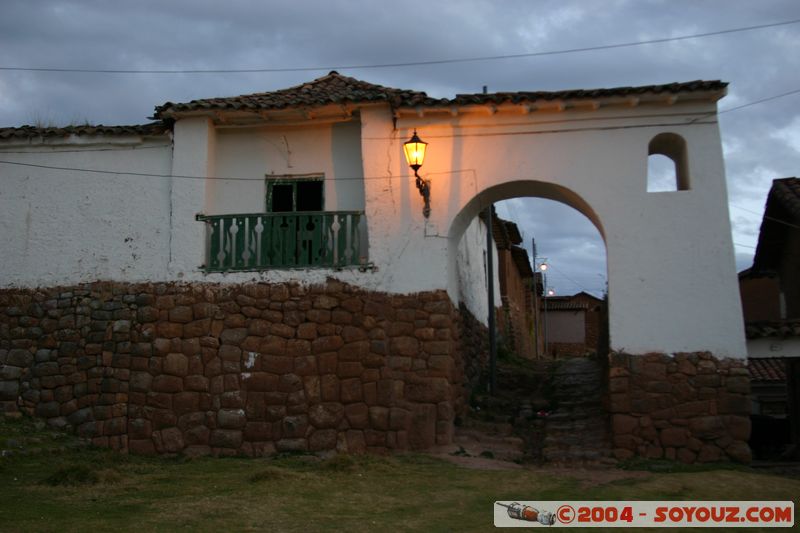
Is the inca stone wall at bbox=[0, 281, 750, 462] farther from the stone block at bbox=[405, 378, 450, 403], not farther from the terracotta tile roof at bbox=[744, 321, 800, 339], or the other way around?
the terracotta tile roof at bbox=[744, 321, 800, 339]

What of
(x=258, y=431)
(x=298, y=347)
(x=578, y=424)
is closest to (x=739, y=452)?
(x=578, y=424)

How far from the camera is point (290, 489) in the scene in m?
8.71

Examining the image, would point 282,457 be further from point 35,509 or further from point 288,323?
point 35,509

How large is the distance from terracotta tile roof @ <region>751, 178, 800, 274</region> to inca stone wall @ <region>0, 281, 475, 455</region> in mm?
6798

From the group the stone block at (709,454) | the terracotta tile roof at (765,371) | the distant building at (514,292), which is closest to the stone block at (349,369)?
the stone block at (709,454)

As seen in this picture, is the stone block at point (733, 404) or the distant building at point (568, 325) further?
the distant building at point (568, 325)

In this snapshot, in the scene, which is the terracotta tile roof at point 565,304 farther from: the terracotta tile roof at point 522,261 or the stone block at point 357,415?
the stone block at point 357,415

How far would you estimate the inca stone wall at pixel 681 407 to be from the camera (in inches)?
412

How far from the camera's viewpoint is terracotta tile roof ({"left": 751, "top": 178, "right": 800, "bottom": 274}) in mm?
14258

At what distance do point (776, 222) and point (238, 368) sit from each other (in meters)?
11.0

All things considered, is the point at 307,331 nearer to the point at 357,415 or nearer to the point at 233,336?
the point at 233,336

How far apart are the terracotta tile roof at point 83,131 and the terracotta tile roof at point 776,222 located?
10.6m

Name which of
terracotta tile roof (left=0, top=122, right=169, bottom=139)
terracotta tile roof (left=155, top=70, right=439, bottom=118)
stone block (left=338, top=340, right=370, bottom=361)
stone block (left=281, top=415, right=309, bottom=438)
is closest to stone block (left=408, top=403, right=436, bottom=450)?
stone block (left=338, top=340, right=370, bottom=361)

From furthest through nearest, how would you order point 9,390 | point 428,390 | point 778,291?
1. point 778,291
2. point 9,390
3. point 428,390
